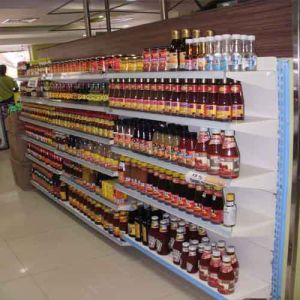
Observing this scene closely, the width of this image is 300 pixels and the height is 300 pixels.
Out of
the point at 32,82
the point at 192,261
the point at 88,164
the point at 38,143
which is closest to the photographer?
the point at 192,261

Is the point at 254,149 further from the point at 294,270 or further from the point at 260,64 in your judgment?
the point at 294,270

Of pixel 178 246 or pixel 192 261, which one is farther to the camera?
pixel 178 246

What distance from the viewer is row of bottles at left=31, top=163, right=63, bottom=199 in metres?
5.22

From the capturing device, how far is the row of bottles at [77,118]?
3779 mm

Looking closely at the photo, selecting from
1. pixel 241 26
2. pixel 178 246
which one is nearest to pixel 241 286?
pixel 178 246

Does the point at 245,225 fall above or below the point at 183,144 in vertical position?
below

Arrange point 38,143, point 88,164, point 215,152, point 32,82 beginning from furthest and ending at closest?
point 32,82
point 38,143
point 88,164
point 215,152

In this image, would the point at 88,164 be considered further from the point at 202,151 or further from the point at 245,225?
the point at 245,225

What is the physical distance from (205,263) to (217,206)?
0.46 meters

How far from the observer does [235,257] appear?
279 centimetres

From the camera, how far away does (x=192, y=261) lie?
2.92 metres

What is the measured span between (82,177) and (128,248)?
41.6 inches

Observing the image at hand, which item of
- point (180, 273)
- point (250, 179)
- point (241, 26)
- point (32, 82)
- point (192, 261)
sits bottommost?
point (180, 273)

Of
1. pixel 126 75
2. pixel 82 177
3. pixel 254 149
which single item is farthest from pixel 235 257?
pixel 82 177
